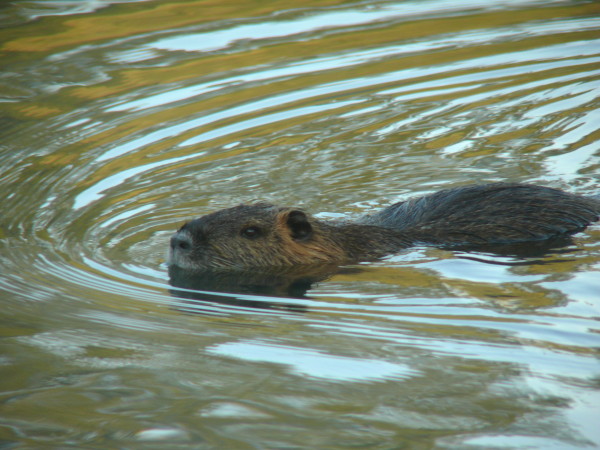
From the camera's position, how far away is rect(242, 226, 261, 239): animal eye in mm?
5297

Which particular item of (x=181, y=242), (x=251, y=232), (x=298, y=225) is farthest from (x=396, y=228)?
(x=181, y=242)

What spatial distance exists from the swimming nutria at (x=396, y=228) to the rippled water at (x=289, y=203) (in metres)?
0.19

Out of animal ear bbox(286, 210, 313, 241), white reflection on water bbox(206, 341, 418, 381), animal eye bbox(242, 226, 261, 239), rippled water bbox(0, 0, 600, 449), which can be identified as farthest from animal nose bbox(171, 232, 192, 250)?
white reflection on water bbox(206, 341, 418, 381)

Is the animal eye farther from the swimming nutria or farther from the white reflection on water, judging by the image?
the white reflection on water

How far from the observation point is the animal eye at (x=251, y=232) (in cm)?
530

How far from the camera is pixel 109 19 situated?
10.1 meters

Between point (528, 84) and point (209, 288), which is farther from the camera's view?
point (528, 84)

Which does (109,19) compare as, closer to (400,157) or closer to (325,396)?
(400,157)

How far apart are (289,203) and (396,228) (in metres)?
0.95

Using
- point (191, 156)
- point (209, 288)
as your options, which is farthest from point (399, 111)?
point (209, 288)

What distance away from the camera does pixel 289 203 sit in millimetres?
6207

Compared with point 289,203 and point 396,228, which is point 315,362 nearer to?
point 396,228

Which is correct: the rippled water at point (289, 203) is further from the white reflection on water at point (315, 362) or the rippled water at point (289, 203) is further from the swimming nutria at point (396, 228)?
the swimming nutria at point (396, 228)

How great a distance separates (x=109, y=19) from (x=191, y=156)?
153 inches
